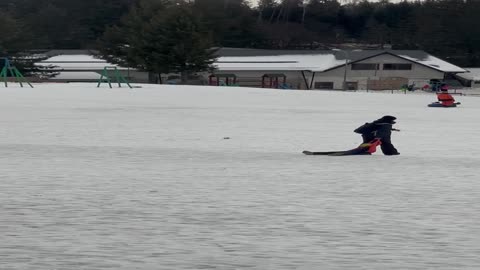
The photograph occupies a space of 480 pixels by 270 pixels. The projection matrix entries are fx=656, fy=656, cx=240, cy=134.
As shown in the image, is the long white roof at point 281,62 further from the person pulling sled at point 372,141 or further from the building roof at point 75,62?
the person pulling sled at point 372,141

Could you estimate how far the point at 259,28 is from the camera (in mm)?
92438

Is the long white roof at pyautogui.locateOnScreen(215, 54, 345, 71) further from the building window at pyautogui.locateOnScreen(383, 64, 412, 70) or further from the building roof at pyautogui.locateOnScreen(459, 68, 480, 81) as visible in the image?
the building roof at pyautogui.locateOnScreen(459, 68, 480, 81)

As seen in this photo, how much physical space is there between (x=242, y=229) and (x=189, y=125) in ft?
37.4

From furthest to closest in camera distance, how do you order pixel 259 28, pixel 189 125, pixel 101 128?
Answer: pixel 259 28
pixel 189 125
pixel 101 128

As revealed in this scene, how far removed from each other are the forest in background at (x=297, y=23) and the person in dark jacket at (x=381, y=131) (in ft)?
197

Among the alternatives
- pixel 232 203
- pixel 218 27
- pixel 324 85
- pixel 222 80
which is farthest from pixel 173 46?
pixel 232 203

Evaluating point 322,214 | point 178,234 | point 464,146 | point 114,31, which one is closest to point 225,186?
point 322,214

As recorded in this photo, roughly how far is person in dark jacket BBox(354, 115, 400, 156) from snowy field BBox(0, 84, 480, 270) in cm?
30

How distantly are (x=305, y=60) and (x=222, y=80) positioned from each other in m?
10.4

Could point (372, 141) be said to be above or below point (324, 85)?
above

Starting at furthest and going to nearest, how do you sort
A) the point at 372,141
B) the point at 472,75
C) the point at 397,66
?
the point at 472,75 → the point at 397,66 → the point at 372,141

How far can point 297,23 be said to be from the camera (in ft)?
341

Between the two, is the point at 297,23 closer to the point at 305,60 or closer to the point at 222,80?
the point at 305,60

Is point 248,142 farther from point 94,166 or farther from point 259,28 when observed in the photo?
point 259,28
